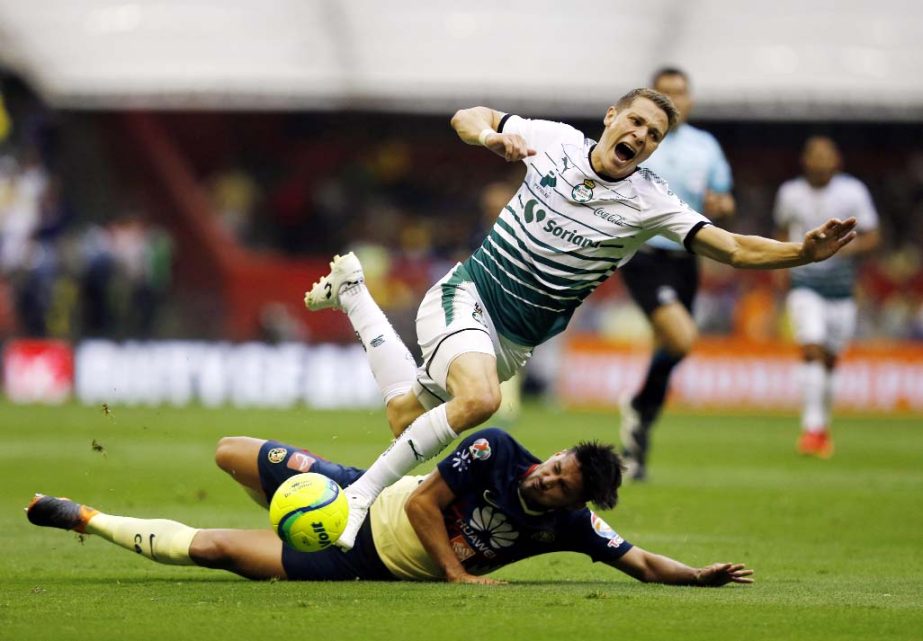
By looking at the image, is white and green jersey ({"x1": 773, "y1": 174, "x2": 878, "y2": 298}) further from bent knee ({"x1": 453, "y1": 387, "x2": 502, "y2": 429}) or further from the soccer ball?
the soccer ball

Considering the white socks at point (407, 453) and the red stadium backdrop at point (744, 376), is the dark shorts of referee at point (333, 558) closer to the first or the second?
the white socks at point (407, 453)

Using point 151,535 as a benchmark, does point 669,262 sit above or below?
above

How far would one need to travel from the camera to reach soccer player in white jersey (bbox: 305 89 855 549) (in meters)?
7.50

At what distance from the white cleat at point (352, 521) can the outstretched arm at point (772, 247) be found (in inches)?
80.1

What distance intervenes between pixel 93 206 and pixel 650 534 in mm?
21463

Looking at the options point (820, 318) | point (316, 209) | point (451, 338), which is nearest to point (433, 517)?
point (451, 338)

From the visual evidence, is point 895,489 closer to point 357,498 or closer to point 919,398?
point 357,498

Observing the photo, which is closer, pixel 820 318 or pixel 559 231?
pixel 559 231

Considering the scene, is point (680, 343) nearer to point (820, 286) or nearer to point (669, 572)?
point (669, 572)

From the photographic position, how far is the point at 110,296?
85.6ft

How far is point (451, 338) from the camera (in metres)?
7.93

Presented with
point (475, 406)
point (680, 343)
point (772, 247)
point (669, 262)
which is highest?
point (669, 262)

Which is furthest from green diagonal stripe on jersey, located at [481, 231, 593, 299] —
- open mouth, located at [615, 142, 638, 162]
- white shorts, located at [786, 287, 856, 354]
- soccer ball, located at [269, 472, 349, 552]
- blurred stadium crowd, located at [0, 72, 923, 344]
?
blurred stadium crowd, located at [0, 72, 923, 344]

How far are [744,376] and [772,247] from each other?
1657cm
